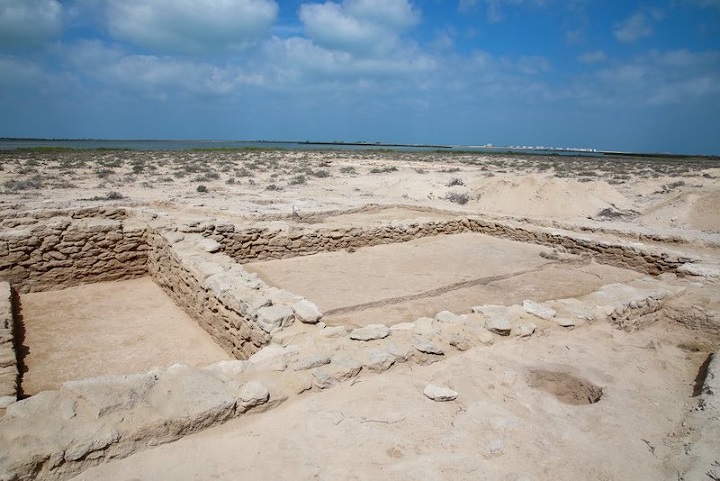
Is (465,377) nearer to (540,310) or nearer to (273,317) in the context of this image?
(540,310)

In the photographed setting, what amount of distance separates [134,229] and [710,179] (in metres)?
31.9

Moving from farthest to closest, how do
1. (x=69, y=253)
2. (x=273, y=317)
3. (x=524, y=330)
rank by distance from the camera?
1. (x=69, y=253)
2. (x=524, y=330)
3. (x=273, y=317)

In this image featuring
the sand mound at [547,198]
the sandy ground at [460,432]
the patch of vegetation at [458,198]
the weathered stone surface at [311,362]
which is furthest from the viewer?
the patch of vegetation at [458,198]

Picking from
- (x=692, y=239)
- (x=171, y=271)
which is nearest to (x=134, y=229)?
(x=171, y=271)

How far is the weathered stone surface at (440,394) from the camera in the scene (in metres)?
3.51

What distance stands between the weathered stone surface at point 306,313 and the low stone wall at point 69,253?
4.86m

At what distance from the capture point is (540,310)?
5160 millimetres

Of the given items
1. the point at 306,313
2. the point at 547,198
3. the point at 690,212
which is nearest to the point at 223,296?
the point at 306,313

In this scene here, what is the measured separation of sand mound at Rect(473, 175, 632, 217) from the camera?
14.6 metres

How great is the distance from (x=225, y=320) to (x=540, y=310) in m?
3.92

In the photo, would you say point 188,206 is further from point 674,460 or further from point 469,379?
point 674,460

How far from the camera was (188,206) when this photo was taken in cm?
1177

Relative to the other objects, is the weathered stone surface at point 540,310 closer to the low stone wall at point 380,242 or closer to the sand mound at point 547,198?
the low stone wall at point 380,242

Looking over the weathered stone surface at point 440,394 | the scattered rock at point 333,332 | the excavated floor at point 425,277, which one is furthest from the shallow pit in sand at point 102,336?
the weathered stone surface at point 440,394
